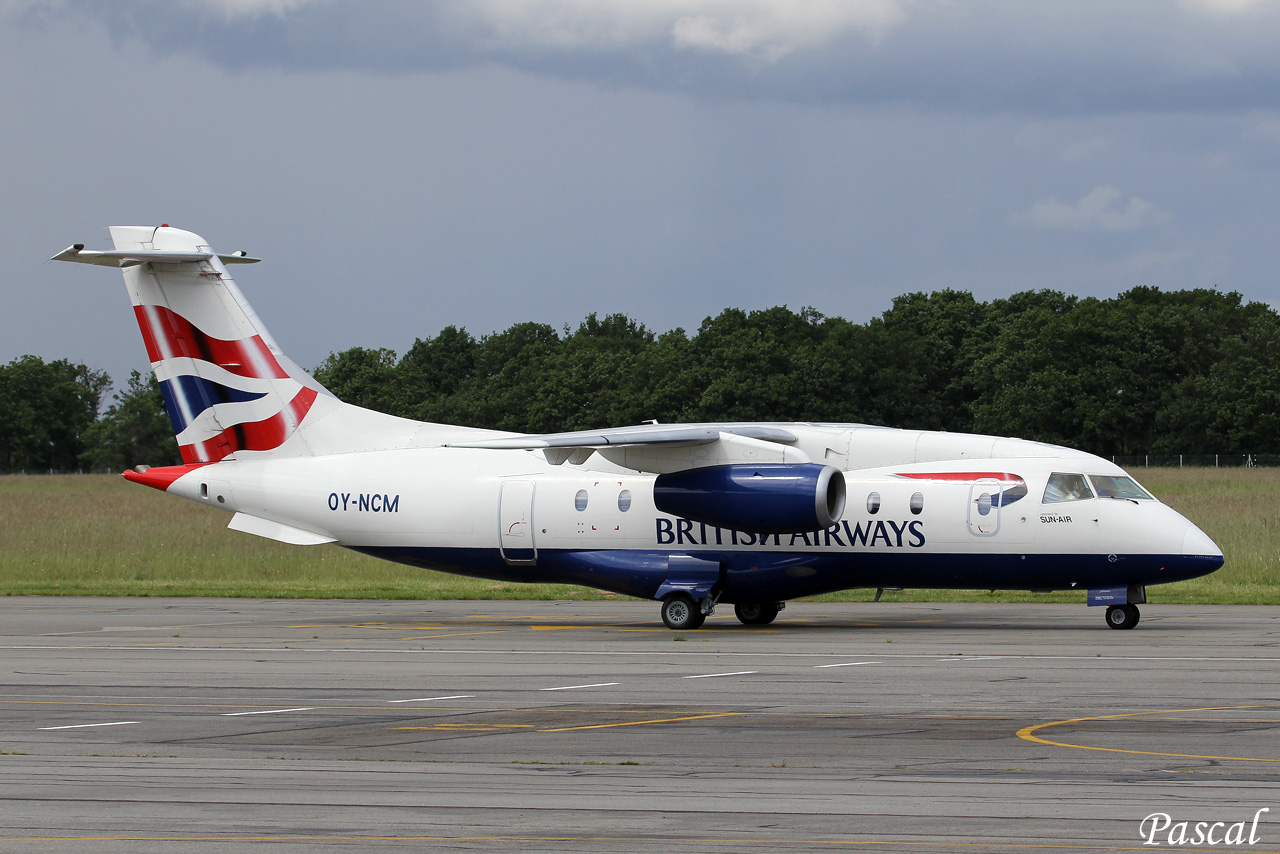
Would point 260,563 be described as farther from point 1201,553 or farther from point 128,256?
point 1201,553

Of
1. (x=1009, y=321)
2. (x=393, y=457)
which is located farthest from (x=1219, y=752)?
(x=1009, y=321)

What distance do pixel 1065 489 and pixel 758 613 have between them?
19.0ft

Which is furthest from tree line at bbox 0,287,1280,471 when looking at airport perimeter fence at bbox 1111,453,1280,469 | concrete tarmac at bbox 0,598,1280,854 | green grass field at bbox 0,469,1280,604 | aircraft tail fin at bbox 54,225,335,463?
concrete tarmac at bbox 0,598,1280,854

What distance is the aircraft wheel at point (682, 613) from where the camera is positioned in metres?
24.7

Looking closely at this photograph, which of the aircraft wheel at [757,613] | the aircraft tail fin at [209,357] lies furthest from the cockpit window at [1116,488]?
the aircraft tail fin at [209,357]

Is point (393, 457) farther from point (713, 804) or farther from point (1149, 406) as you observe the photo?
point (1149, 406)

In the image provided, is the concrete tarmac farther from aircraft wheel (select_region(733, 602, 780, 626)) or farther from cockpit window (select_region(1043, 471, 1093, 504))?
aircraft wheel (select_region(733, 602, 780, 626))

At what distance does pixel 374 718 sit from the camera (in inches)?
563

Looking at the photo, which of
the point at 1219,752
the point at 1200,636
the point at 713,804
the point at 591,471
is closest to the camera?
the point at 713,804

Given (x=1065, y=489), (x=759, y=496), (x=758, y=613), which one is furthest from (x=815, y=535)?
(x=1065, y=489)

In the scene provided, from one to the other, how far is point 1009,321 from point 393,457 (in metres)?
85.0

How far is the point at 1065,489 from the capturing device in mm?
23594

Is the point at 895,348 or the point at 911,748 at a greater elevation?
the point at 895,348

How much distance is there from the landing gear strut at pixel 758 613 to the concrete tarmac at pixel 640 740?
2.27 meters
